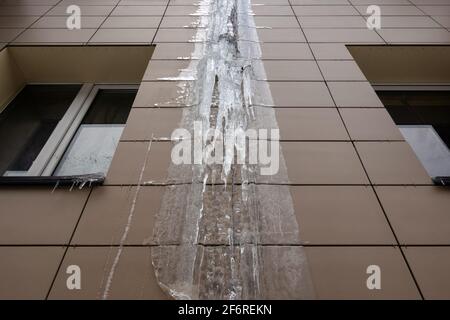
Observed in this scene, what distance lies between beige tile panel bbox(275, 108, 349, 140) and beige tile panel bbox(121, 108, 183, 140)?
708mm

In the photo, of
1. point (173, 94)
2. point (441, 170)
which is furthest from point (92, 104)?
point (441, 170)

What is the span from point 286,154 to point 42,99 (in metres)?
2.51

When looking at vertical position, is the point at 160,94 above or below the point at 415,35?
below

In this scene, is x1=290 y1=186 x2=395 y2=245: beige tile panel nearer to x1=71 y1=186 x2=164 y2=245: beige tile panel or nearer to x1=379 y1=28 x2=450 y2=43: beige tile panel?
x1=71 y1=186 x2=164 y2=245: beige tile panel

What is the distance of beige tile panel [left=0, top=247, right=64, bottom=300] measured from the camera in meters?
1.43

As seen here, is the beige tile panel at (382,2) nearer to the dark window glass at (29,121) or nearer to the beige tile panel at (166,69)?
the beige tile panel at (166,69)

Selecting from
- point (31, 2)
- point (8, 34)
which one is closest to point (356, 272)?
point (8, 34)

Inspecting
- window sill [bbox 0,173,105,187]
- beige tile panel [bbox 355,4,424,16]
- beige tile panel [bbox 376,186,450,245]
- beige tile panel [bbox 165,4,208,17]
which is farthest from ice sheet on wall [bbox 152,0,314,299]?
beige tile panel [bbox 355,4,424,16]

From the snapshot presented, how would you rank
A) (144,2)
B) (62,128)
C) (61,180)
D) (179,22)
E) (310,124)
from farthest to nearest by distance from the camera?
(144,2) → (179,22) → (62,128) → (310,124) → (61,180)

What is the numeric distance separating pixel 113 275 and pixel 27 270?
0.39 meters

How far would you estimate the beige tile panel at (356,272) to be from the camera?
1.41 meters

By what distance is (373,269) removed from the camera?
1.49 metres

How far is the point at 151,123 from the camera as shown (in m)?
2.25

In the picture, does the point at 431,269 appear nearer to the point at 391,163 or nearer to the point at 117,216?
the point at 391,163
